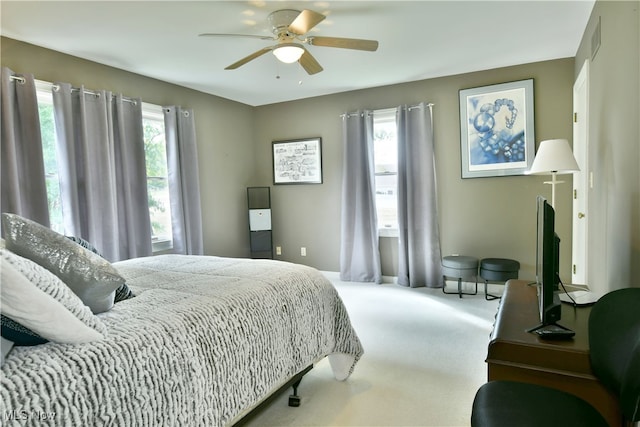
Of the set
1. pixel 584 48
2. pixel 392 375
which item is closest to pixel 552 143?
pixel 584 48

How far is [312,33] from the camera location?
306 cm

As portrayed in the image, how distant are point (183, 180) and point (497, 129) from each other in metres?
3.56

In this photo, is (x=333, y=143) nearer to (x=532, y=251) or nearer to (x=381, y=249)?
(x=381, y=249)

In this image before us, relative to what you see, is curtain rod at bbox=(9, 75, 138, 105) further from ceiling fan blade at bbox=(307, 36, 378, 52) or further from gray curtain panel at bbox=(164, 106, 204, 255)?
ceiling fan blade at bbox=(307, 36, 378, 52)

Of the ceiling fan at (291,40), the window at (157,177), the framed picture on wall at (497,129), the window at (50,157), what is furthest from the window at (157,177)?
the framed picture on wall at (497,129)

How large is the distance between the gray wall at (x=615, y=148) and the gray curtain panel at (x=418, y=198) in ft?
5.88

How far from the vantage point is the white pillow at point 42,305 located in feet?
3.43

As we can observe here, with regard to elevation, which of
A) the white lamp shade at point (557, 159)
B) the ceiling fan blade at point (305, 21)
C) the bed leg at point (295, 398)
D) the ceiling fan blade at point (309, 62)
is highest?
the ceiling fan blade at point (305, 21)

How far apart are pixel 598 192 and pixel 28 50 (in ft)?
14.4

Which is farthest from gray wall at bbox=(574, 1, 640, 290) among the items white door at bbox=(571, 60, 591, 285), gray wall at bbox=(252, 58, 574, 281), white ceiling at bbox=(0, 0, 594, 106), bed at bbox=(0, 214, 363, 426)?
bed at bbox=(0, 214, 363, 426)

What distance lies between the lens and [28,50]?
3059 mm

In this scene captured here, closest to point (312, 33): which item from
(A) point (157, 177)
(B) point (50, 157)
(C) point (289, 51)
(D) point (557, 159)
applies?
(C) point (289, 51)

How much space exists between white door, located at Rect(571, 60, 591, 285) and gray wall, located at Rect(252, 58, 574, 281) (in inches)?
5.8

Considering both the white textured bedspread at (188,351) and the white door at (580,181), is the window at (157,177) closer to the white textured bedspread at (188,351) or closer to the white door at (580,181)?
the white textured bedspread at (188,351)
